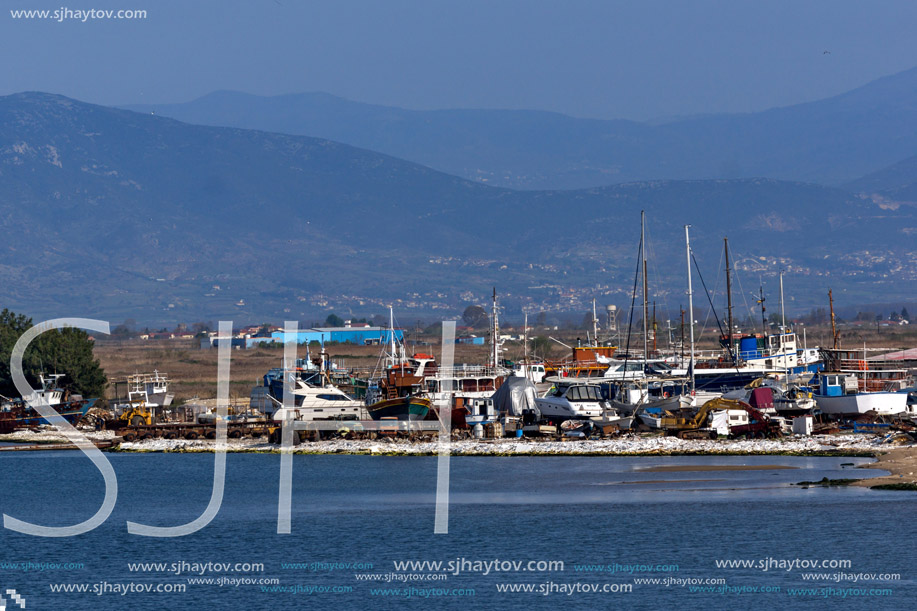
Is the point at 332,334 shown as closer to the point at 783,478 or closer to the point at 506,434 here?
the point at 506,434

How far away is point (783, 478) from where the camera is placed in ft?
155

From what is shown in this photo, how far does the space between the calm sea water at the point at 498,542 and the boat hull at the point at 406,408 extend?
14303 mm

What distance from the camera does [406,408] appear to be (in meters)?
68.4

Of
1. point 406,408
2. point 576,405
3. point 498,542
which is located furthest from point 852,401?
point 498,542

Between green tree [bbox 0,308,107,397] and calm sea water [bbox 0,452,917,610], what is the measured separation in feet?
116

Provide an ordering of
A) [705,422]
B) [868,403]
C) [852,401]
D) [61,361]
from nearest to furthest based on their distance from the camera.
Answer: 1. [705,422]
2. [868,403]
3. [852,401]
4. [61,361]

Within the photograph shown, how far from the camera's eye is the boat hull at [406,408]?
68125mm

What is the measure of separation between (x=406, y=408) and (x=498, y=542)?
32393 millimetres

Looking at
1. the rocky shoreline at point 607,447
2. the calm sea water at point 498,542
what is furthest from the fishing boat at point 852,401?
the calm sea water at point 498,542

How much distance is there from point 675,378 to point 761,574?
45.4 meters

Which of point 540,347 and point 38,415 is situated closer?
point 38,415

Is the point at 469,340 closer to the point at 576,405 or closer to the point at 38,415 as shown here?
the point at 38,415

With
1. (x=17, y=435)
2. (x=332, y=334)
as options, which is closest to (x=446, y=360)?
(x=17, y=435)

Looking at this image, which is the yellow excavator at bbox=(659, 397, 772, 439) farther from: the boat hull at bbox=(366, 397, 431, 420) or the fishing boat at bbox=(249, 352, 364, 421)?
the fishing boat at bbox=(249, 352, 364, 421)
